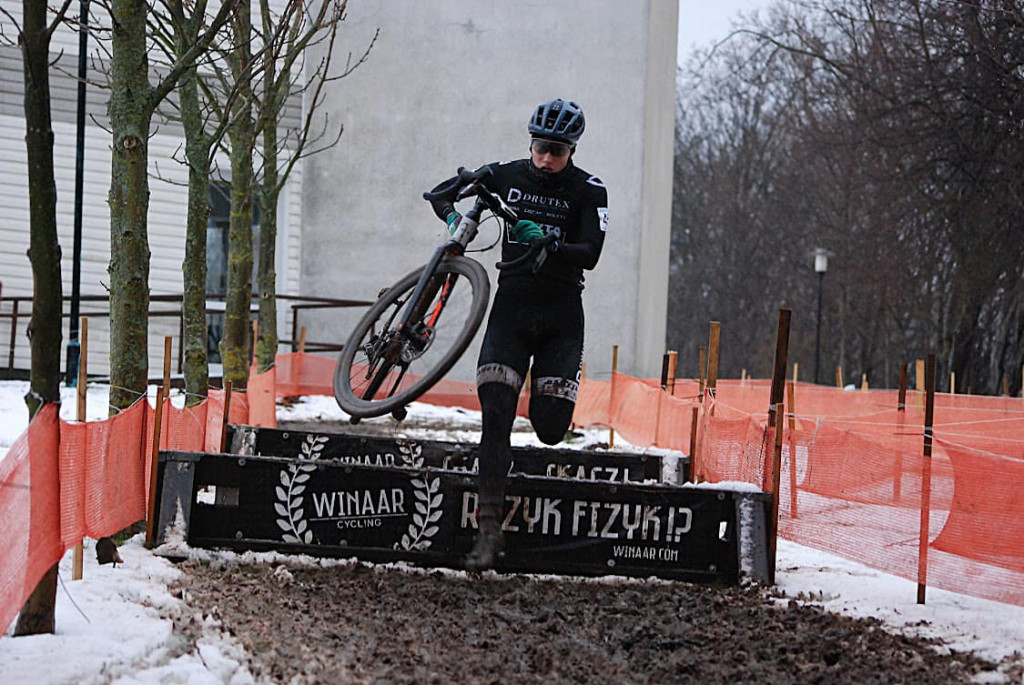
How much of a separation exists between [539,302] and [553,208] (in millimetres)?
530

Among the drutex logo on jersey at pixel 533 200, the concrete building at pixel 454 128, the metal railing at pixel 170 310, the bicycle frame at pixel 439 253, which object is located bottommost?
the metal railing at pixel 170 310

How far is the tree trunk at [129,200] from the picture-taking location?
25.2 ft

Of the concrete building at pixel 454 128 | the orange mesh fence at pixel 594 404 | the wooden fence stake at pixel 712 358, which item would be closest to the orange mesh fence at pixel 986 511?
the wooden fence stake at pixel 712 358

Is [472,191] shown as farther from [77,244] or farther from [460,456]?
[77,244]

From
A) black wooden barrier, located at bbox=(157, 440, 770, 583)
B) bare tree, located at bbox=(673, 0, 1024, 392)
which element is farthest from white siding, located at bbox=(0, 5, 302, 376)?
black wooden barrier, located at bbox=(157, 440, 770, 583)

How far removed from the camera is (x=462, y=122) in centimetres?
2895

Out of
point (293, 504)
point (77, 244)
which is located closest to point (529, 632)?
point (293, 504)

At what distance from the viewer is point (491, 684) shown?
16.1 feet

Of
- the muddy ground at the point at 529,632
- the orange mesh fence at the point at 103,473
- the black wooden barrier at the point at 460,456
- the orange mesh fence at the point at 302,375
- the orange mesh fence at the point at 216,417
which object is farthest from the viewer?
the orange mesh fence at the point at 302,375

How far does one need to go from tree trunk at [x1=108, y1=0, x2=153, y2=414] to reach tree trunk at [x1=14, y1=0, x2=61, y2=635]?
243 centimetres

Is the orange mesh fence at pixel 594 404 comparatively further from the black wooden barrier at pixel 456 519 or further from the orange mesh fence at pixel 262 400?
the black wooden barrier at pixel 456 519

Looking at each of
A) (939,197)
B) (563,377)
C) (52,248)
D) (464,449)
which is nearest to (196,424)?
(464,449)

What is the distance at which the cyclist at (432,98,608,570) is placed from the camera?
686 centimetres

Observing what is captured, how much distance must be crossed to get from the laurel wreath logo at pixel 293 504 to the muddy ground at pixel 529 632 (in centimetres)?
24
